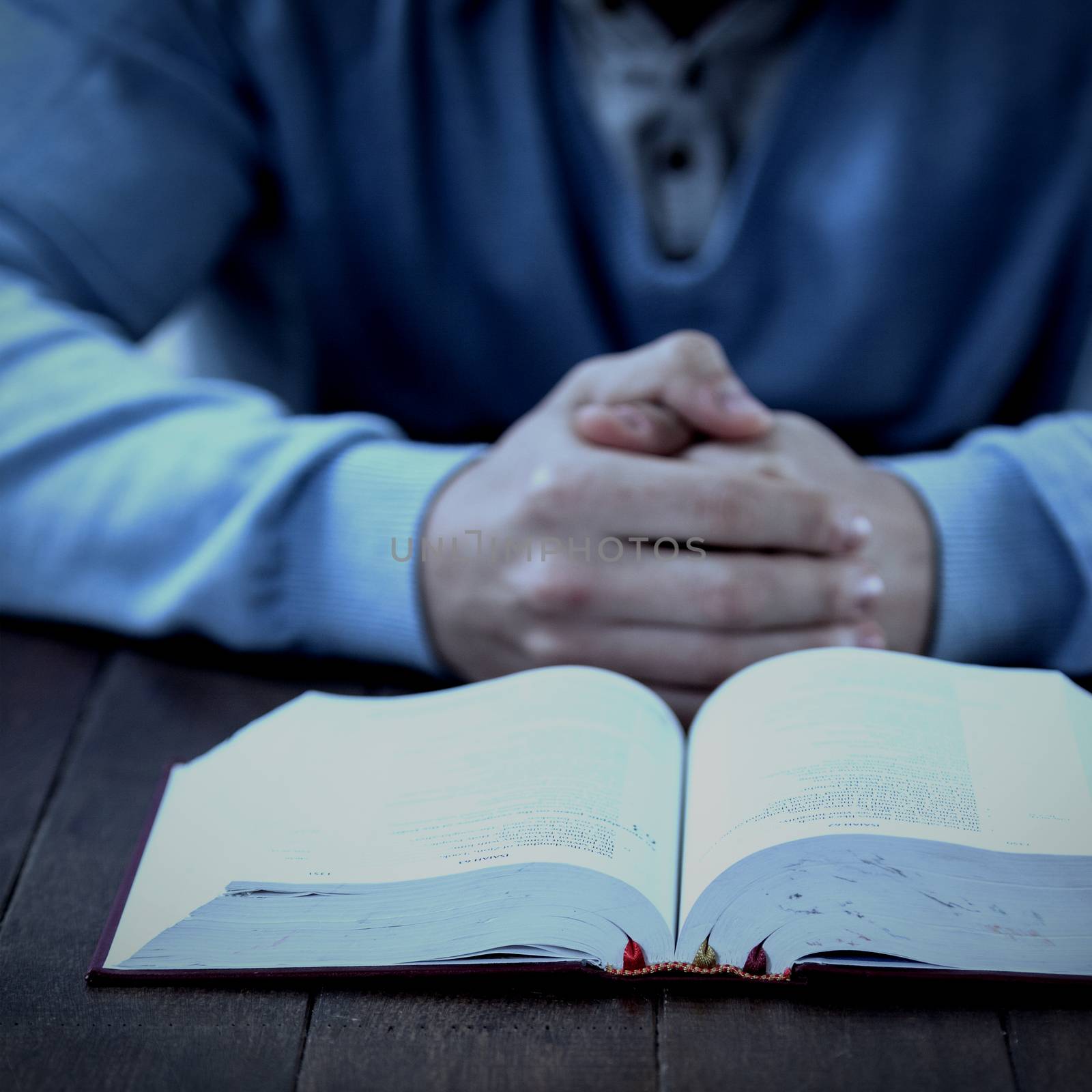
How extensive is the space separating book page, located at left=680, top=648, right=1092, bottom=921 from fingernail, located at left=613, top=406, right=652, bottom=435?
0.18 m

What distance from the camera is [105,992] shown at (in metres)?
0.41

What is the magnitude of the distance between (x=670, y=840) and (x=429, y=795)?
11 cm

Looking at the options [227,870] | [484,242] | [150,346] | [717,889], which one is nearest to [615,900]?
[717,889]

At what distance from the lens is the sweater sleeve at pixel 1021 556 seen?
60 centimetres

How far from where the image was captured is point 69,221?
0.77 meters

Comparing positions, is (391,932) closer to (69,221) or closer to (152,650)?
(152,650)

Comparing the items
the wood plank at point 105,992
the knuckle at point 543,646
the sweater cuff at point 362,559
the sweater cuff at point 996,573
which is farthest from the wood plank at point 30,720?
the sweater cuff at point 996,573

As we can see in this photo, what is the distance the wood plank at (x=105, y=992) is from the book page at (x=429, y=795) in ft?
0.07

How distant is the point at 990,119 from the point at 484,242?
Answer: 440 mm

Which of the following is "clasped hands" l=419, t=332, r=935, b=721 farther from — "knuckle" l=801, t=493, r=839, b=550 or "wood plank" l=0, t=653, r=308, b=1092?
"wood plank" l=0, t=653, r=308, b=1092

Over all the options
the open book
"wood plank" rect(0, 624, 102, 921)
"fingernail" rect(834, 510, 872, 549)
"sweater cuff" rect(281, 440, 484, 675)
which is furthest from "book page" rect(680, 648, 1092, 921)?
"wood plank" rect(0, 624, 102, 921)

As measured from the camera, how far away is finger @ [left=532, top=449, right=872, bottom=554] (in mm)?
566

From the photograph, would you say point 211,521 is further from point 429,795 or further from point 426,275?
point 426,275

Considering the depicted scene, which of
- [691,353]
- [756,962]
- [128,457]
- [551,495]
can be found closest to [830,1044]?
[756,962]
